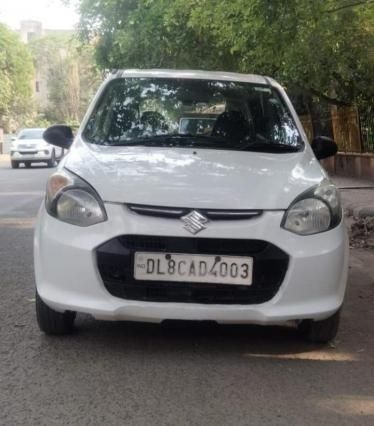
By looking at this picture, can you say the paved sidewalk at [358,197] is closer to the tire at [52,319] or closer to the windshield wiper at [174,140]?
the windshield wiper at [174,140]

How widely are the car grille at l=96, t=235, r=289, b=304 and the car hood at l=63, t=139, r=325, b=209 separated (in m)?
0.21

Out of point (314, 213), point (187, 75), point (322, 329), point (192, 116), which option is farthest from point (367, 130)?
point (314, 213)

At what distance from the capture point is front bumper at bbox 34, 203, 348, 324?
379 cm

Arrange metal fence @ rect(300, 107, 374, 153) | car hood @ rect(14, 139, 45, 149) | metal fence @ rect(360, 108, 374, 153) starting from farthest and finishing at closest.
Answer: car hood @ rect(14, 139, 45, 149), metal fence @ rect(300, 107, 374, 153), metal fence @ rect(360, 108, 374, 153)

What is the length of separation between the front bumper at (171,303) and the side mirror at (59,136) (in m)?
1.47

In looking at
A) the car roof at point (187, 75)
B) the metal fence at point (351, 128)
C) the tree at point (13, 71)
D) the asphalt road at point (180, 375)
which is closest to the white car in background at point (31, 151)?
the metal fence at point (351, 128)

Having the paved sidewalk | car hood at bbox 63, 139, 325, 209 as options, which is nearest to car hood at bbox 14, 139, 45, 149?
the paved sidewalk

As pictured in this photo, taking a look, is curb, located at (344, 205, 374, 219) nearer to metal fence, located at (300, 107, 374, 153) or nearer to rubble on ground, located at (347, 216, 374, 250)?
rubble on ground, located at (347, 216, 374, 250)

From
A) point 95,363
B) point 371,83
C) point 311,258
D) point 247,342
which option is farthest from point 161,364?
point 371,83

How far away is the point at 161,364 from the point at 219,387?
45 cm

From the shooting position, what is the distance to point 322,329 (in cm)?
431

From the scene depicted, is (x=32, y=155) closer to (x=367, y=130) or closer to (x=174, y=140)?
(x=367, y=130)

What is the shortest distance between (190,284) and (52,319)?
38.8 inches

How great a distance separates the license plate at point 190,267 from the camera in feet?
12.4
